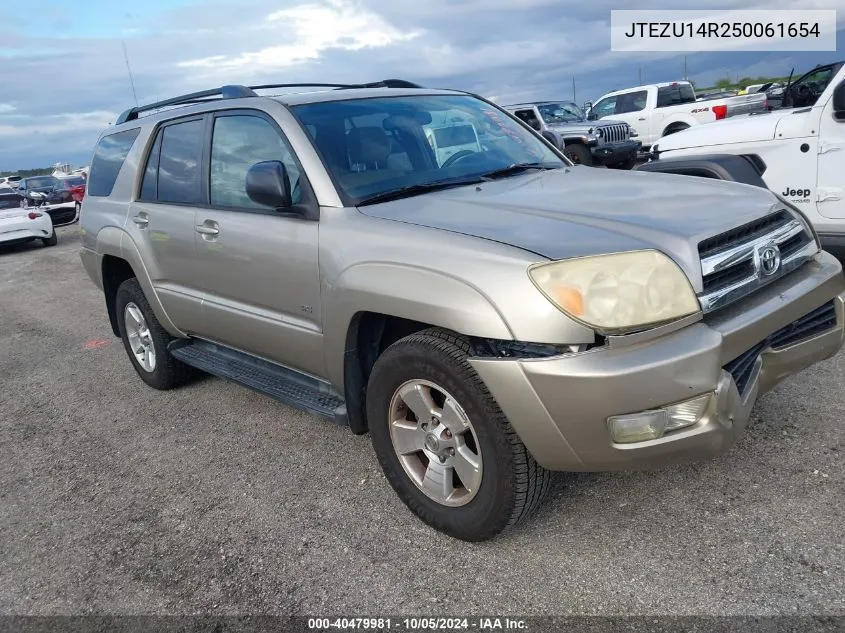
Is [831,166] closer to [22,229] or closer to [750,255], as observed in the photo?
[750,255]

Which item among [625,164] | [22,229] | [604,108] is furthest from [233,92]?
[604,108]

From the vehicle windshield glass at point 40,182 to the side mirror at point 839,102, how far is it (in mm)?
23542

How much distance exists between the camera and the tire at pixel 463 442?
2.52 m

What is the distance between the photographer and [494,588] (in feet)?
8.37

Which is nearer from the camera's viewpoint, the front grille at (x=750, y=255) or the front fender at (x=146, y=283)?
the front grille at (x=750, y=255)

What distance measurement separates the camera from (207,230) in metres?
3.77

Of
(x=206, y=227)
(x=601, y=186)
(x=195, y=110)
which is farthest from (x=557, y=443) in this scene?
(x=195, y=110)

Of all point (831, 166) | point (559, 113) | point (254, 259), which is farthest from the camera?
point (559, 113)

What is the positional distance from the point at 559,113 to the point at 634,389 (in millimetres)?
15862

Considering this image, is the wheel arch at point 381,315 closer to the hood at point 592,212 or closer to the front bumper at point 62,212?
the hood at point 592,212

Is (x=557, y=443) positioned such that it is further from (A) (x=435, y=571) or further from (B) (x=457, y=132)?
(B) (x=457, y=132)

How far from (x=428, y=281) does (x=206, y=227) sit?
1712 mm

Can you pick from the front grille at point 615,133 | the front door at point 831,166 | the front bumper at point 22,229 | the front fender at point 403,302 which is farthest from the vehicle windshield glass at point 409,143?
the front bumper at point 22,229

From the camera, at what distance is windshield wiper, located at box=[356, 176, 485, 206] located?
3133 millimetres
